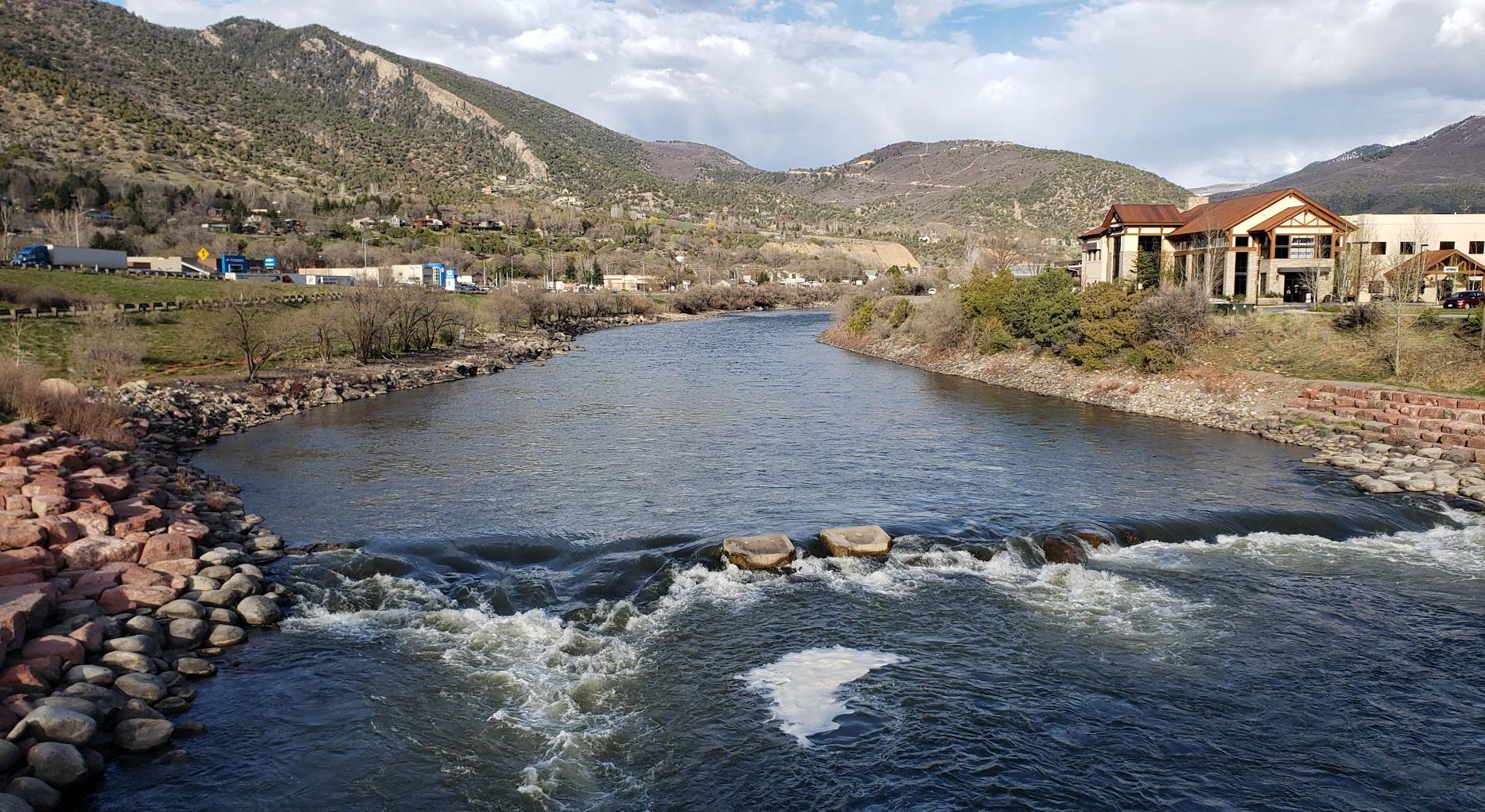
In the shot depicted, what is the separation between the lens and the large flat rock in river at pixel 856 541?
17.1m

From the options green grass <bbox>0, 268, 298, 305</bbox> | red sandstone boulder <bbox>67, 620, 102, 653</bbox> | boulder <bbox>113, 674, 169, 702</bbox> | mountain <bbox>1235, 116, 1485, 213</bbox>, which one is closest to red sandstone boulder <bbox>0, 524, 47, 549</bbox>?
red sandstone boulder <bbox>67, 620, 102, 653</bbox>

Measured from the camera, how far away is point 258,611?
546 inches

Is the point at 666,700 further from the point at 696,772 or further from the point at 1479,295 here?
the point at 1479,295

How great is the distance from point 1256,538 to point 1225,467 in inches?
288

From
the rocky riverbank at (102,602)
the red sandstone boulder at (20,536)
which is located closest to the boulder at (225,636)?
the rocky riverbank at (102,602)

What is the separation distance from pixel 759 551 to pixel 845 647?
3.95 m

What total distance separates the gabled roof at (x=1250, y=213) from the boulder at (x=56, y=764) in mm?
55112

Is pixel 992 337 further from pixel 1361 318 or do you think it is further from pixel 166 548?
pixel 166 548

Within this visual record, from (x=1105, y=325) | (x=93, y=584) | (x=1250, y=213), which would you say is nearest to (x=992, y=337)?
(x=1105, y=325)

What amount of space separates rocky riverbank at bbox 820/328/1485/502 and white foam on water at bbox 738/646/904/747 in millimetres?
17132

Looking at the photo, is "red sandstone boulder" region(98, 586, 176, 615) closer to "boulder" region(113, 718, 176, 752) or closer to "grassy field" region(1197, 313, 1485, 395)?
"boulder" region(113, 718, 176, 752)

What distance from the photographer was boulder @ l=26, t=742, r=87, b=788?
29.9 feet

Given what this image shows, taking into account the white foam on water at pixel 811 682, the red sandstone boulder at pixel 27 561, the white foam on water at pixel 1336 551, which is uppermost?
the red sandstone boulder at pixel 27 561

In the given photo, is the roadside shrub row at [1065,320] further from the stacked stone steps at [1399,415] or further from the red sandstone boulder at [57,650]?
the red sandstone boulder at [57,650]
